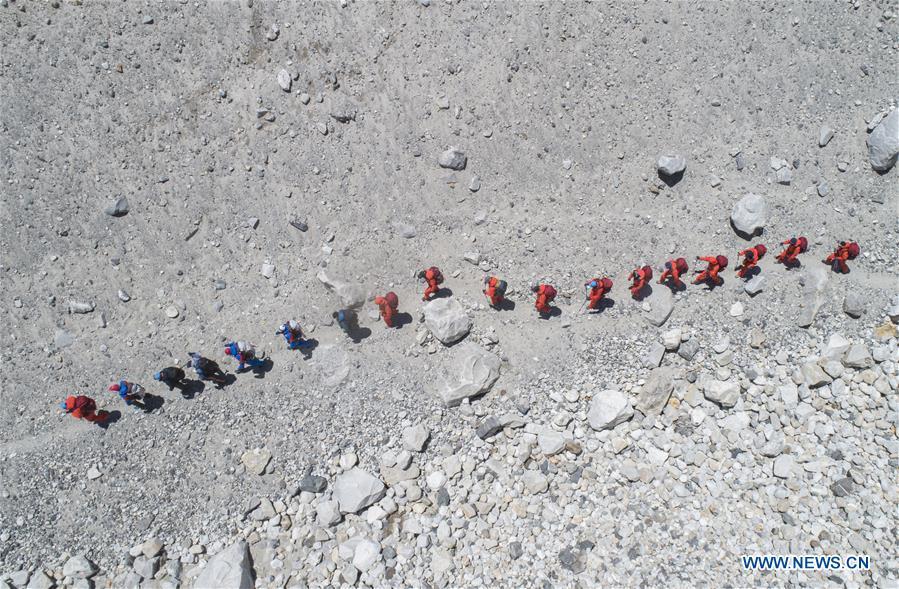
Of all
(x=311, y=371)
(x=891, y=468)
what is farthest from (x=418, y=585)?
(x=891, y=468)

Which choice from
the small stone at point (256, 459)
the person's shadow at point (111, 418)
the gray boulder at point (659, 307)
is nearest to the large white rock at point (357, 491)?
the small stone at point (256, 459)

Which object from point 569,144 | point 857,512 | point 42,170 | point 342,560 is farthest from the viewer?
point 569,144

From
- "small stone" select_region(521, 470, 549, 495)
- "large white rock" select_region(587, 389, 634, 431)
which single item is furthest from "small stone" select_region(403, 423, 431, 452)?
"large white rock" select_region(587, 389, 634, 431)

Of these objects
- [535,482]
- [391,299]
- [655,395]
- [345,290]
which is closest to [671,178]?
[655,395]

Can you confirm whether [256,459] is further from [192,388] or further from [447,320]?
[447,320]

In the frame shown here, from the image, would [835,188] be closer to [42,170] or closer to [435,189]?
[435,189]

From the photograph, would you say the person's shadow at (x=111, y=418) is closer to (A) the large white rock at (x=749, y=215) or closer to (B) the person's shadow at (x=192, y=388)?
(B) the person's shadow at (x=192, y=388)
